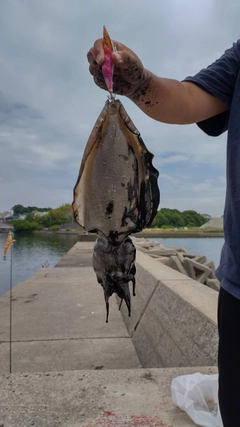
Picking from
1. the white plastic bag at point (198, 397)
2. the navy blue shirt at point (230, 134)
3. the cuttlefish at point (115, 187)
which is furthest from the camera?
the white plastic bag at point (198, 397)

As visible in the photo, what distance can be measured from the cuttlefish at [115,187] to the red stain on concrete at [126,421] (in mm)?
1189

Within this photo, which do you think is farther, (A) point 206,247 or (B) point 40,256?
(B) point 40,256

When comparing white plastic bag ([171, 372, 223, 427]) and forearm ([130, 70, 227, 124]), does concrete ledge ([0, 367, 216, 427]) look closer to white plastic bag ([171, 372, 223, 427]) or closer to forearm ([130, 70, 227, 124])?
white plastic bag ([171, 372, 223, 427])

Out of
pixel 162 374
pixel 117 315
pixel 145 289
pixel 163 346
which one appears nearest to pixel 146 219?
pixel 162 374

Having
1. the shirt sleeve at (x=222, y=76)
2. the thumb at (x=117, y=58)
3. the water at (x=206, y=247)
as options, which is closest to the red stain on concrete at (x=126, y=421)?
the shirt sleeve at (x=222, y=76)

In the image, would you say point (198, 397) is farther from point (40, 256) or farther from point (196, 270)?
point (40, 256)

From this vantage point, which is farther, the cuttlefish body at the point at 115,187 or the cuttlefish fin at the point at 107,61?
the cuttlefish body at the point at 115,187

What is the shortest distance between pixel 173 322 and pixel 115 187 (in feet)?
9.29

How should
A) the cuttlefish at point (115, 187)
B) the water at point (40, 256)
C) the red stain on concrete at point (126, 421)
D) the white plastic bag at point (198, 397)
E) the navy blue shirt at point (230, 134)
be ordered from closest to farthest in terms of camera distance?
the cuttlefish at point (115, 187) → the navy blue shirt at point (230, 134) → the red stain on concrete at point (126, 421) → the white plastic bag at point (198, 397) → the water at point (40, 256)

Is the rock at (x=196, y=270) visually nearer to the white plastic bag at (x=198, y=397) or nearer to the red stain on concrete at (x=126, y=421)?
the white plastic bag at (x=198, y=397)

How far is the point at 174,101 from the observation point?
1.81 m

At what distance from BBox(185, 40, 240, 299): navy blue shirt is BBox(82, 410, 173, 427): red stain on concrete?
1147mm

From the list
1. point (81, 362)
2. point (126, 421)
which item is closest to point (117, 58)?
point (126, 421)

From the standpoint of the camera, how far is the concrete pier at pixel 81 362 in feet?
7.86
